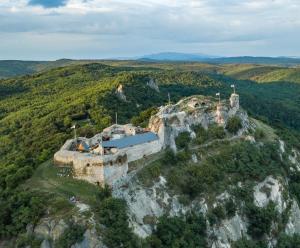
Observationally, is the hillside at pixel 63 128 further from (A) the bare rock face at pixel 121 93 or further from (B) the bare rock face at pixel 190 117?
(B) the bare rock face at pixel 190 117

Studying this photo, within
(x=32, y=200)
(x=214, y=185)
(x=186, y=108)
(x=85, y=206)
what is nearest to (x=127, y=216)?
(x=85, y=206)

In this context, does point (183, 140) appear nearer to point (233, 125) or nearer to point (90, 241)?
point (233, 125)

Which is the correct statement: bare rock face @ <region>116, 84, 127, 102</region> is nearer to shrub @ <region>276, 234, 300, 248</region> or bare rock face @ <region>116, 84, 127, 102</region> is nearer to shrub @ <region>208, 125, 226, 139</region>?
shrub @ <region>208, 125, 226, 139</region>

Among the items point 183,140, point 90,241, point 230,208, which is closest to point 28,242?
point 90,241

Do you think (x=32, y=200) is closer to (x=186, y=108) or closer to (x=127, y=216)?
(x=127, y=216)

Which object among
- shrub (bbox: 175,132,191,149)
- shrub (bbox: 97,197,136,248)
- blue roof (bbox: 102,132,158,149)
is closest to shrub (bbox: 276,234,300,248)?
shrub (bbox: 175,132,191,149)

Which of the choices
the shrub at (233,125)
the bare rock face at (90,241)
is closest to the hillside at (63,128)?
the bare rock face at (90,241)

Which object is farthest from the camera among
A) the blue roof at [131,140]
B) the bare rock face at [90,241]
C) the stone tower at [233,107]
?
the stone tower at [233,107]
